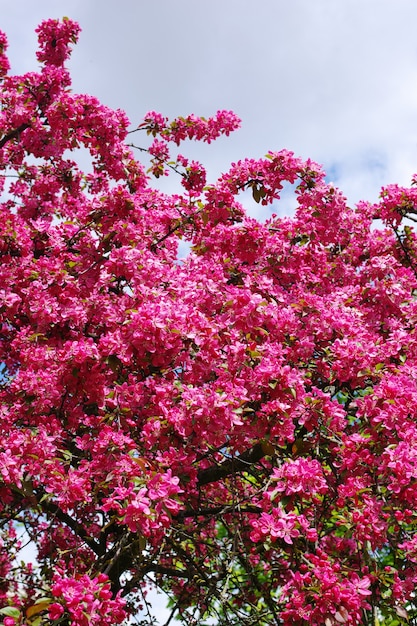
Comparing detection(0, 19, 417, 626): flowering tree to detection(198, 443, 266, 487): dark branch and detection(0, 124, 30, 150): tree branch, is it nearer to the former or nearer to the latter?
detection(198, 443, 266, 487): dark branch

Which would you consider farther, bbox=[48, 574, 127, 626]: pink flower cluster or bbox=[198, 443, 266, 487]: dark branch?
bbox=[198, 443, 266, 487]: dark branch

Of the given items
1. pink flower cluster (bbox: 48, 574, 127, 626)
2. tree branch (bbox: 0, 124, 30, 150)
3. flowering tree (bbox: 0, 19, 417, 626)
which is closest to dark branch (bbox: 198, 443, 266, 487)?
flowering tree (bbox: 0, 19, 417, 626)

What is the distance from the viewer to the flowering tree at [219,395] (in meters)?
3.31

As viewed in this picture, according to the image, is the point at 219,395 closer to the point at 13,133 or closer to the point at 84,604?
the point at 84,604

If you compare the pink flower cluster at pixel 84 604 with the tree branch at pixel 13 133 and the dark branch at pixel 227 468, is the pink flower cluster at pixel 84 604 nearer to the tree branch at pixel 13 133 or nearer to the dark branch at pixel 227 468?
the dark branch at pixel 227 468

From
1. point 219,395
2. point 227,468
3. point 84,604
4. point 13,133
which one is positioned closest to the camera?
point 84,604

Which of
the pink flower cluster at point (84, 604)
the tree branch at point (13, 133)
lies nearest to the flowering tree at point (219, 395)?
the pink flower cluster at point (84, 604)

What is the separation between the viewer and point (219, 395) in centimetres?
350

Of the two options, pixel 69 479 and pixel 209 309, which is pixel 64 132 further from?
pixel 69 479

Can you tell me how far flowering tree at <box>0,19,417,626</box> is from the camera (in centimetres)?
331

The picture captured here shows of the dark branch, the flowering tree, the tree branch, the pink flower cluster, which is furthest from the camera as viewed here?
the tree branch

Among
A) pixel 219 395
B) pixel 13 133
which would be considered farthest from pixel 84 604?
pixel 13 133

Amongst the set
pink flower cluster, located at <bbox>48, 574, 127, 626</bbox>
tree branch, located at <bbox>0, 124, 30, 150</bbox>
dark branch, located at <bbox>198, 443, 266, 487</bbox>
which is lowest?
pink flower cluster, located at <bbox>48, 574, 127, 626</bbox>

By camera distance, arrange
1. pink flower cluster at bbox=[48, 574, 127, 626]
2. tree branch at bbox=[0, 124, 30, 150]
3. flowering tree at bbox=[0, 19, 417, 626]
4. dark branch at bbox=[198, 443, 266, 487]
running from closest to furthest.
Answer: pink flower cluster at bbox=[48, 574, 127, 626], flowering tree at bbox=[0, 19, 417, 626], dark branch at bbox=[198, 443, 266, 487], tree branch at bbox=[0, 124, 30, 150]
